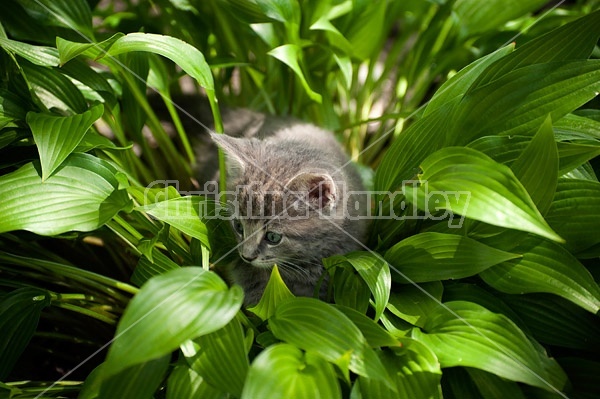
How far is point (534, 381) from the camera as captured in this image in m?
1.12

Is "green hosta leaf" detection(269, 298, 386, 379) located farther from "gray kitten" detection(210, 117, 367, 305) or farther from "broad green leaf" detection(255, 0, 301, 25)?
"broad green leaf" detection(255, 0, 301, 25)

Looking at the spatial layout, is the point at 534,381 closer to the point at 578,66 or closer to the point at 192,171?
the point at 578,66

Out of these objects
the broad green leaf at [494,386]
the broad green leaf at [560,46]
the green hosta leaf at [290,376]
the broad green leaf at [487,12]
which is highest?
the broad green leaf at [487,12]

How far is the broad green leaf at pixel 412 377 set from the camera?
3.75 feet

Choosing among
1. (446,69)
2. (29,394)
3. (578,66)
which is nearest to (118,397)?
(29,394)

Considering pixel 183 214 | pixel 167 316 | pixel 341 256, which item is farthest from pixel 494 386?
pixel 183 214

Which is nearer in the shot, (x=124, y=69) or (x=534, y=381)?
(x=534, y=381)

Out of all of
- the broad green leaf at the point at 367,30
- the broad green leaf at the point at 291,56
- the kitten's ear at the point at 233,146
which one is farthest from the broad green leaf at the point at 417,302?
the broad green leaf at the point at 367,30

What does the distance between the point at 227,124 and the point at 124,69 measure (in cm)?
57

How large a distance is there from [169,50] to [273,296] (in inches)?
29.0

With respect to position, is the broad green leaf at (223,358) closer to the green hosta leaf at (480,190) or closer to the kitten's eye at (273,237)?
the kitten's eye at (273,237)

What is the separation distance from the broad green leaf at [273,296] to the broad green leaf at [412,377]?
11.0 inches

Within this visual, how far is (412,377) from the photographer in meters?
1.17

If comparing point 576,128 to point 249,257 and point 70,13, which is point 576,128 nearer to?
point 249,257
